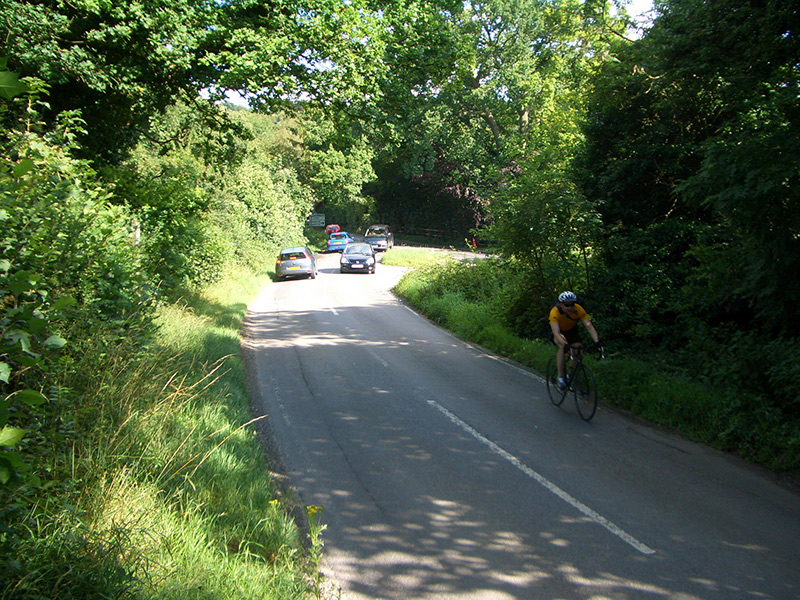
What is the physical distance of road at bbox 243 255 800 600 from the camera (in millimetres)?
4531

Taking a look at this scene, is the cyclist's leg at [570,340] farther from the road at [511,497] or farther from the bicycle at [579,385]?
the road at [511,497]

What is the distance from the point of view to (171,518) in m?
4.23

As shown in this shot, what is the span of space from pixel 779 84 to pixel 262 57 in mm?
8913

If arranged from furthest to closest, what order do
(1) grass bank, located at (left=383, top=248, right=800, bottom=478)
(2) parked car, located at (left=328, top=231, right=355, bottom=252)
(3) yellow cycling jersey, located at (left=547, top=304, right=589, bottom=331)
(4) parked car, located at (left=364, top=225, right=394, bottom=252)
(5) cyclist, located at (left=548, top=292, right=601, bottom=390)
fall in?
(2) parked car, located at (left=328, top=231, right=355, bottom=252) → (4) parked car, located at (left=364, top=225, right=394, bottom=252) → (3) yellow cycling jersey, located at (left=547, top=304, right=589, bottom=331) → (5) cyclist, located at (left=548, top=292, right=601, bottom=390) → (1) grass bank, located at (left=383, top=248, right=800, bottom=478)

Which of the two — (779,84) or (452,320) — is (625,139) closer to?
(779,84)

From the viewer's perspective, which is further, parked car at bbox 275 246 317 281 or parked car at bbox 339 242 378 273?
parked car at bbox 339 242 378 273

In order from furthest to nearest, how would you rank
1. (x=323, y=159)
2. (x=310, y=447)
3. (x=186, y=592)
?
(x=323, y=159) → (x=310, y=447) → (x=186, y=592)

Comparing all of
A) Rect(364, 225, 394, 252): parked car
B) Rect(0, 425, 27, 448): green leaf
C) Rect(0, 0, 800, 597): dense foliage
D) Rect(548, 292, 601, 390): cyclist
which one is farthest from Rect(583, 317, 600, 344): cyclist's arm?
Rect(364, 225, 394, 252): parked car

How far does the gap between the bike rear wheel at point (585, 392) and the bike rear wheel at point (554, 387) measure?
0.28 meters

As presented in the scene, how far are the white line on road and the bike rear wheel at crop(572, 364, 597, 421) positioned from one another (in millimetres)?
1768

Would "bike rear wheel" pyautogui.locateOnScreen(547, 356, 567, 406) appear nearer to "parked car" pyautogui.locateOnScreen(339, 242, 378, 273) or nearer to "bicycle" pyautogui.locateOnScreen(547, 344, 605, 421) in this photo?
"bicycle" pyautogui.locateOnScreen(547, 344, 605, 421)

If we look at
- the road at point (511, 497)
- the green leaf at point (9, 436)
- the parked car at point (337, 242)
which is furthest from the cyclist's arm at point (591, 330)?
the parked car at point (337, 242)

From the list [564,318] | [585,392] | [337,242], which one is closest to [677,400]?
[585,392]

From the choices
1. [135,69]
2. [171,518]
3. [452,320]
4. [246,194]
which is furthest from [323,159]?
[171,518]
